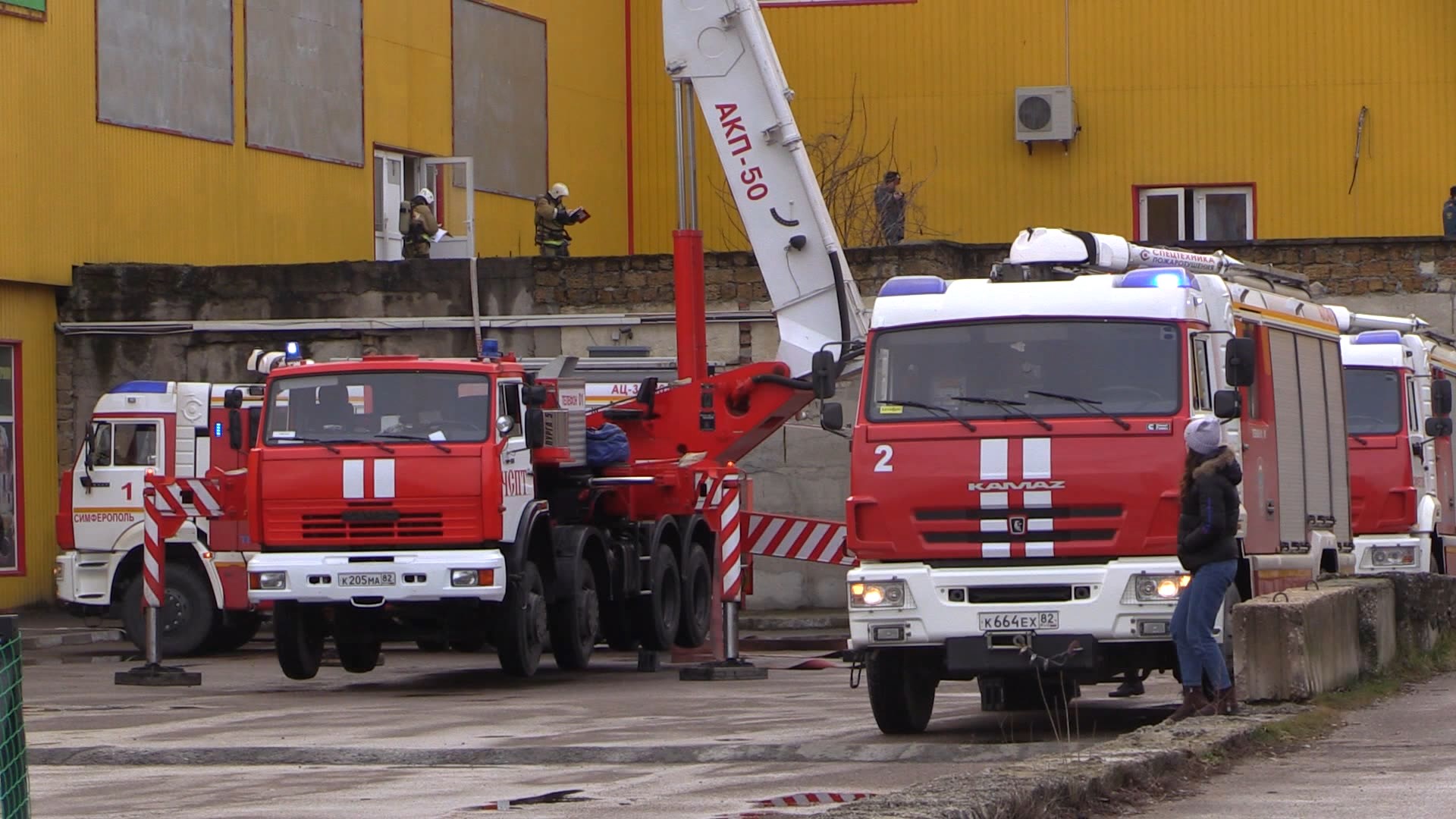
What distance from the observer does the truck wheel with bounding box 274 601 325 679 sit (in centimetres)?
1748

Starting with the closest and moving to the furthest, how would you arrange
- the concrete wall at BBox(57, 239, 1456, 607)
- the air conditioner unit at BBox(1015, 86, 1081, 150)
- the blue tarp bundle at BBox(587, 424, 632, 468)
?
1. the blue tarp bundle at BBox(587, 424, 632, 468)
2. the concrete wall at BBox(57, 239, 1456, 607)
3. the air conditioner unit at BBox(1015, 86, 1081, 150)

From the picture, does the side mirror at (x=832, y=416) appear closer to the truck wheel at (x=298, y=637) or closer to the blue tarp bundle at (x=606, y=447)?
the truck wheel at (x=298, y=637)

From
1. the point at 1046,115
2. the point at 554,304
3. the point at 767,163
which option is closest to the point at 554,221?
the point at 554,304

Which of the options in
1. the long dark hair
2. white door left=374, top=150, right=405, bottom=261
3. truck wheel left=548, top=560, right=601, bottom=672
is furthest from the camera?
white door left=374, top=150, right=405, bottom=261

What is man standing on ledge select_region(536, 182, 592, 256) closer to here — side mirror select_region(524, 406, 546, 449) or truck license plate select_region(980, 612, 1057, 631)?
side mirror select_region(524, 406, 546, 449)

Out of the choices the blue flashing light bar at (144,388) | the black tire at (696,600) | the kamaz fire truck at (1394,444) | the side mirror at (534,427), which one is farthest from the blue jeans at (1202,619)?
the blue flashing light bar at (144,388)

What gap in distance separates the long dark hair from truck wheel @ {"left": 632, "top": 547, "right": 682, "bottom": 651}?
27.5ft

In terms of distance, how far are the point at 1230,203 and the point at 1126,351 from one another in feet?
84.1

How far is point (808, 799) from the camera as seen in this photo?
33.8 feet

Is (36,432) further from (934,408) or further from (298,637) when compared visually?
(934,408)

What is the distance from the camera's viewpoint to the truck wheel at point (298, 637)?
17.5 meters

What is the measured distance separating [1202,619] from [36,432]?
1879 cm

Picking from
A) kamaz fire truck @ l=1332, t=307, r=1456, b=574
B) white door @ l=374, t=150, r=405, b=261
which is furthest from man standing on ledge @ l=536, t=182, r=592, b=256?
kamaz fire truck @ l=1332, t=307, r=1456, b=574

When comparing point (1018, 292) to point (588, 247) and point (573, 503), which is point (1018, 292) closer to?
point (573, 503)
